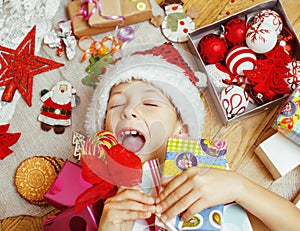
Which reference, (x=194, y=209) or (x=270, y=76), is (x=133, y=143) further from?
(x=270, y=76)

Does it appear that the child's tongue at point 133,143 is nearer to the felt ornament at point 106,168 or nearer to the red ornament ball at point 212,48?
the felt ornament at point 106,168

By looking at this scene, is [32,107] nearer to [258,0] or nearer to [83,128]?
[83,128]

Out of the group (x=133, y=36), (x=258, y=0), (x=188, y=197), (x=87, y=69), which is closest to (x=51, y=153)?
(x=87, y=69)

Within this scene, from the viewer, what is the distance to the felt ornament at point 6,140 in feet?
4.02

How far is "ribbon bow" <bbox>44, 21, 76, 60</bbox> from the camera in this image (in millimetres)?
1292

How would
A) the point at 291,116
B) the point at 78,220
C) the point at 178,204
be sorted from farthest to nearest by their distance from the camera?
the point at 291,116
the point at 78,220
the point at 178,204

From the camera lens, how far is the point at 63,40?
1.29 m

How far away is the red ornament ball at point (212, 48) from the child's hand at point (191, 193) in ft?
1.40

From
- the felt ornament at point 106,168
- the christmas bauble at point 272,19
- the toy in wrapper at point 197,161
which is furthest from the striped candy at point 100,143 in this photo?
the christmas bauble at point 272,19

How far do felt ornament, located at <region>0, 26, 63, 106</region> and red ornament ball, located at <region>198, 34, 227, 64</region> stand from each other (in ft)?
1.35

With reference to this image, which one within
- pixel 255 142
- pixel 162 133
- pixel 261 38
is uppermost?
pixel 162 133

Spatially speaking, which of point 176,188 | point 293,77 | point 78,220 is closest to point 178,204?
point 176,188

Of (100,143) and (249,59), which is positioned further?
(249,59)

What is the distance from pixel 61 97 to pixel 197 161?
0.55 meters
